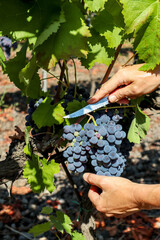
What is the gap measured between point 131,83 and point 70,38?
475 mm

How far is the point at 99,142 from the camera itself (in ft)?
4.47

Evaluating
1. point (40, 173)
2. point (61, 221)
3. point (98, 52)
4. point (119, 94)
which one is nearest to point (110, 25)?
point (98, 52)

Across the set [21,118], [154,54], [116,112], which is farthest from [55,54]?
[21,118]

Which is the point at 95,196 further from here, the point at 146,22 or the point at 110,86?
the point at 146,22

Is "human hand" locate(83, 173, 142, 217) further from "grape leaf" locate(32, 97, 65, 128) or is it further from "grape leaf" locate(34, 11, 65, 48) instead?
"grape leaf" locate(34, 11, 65, 48)

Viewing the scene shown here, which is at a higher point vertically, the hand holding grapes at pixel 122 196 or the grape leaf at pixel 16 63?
the grape leaf at pixel 16 63

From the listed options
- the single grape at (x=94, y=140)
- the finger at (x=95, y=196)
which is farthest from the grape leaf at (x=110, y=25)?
the finger at (x=95, y=196)

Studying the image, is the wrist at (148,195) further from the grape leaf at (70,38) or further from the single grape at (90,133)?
the grape leaf at (70,38)

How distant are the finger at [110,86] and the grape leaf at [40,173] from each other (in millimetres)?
434

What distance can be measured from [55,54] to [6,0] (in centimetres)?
28

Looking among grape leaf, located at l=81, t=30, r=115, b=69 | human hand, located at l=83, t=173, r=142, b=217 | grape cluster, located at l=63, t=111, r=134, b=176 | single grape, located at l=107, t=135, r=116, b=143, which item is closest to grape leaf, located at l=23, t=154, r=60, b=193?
grape cluster, located at l=63, t=111, r=134, b=176

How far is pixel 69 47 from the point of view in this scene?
106cm

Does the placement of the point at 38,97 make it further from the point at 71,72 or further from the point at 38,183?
the point at 71,72

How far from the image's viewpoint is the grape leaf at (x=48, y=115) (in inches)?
56.6
